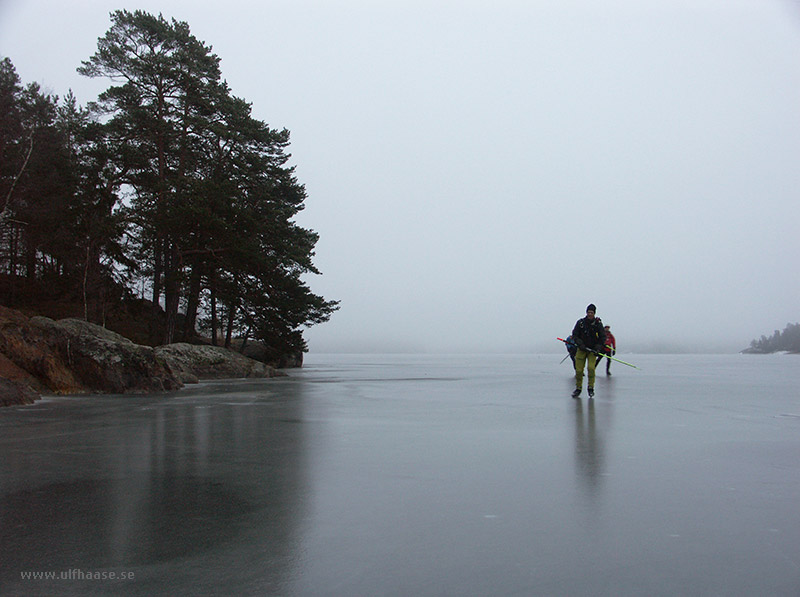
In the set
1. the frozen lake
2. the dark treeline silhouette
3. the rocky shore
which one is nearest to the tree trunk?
the dark treeline silhouette

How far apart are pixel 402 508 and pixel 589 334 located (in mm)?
9576

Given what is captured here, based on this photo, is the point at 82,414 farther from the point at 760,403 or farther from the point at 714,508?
the point at 760,403

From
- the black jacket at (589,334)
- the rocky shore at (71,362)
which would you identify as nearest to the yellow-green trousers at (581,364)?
the black jacket at (589,334)

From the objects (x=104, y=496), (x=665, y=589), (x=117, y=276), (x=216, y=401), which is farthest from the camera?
(x=117, y=276)

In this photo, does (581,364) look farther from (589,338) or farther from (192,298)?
(192,298)

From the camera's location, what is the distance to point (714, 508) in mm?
3871

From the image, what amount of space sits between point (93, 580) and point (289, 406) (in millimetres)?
8051

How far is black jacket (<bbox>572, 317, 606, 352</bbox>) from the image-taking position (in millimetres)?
12609

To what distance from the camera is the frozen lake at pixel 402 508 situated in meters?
2.80

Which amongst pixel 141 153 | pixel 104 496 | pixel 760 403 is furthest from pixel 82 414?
pixel 141 153

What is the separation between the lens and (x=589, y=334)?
500 inches

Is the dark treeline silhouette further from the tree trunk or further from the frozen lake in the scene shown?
the frozen lake

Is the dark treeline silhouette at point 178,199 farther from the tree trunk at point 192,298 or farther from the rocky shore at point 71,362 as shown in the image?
the rocky shore at point 71,362

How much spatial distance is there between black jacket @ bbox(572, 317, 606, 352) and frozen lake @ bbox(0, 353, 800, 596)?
4377 mm
